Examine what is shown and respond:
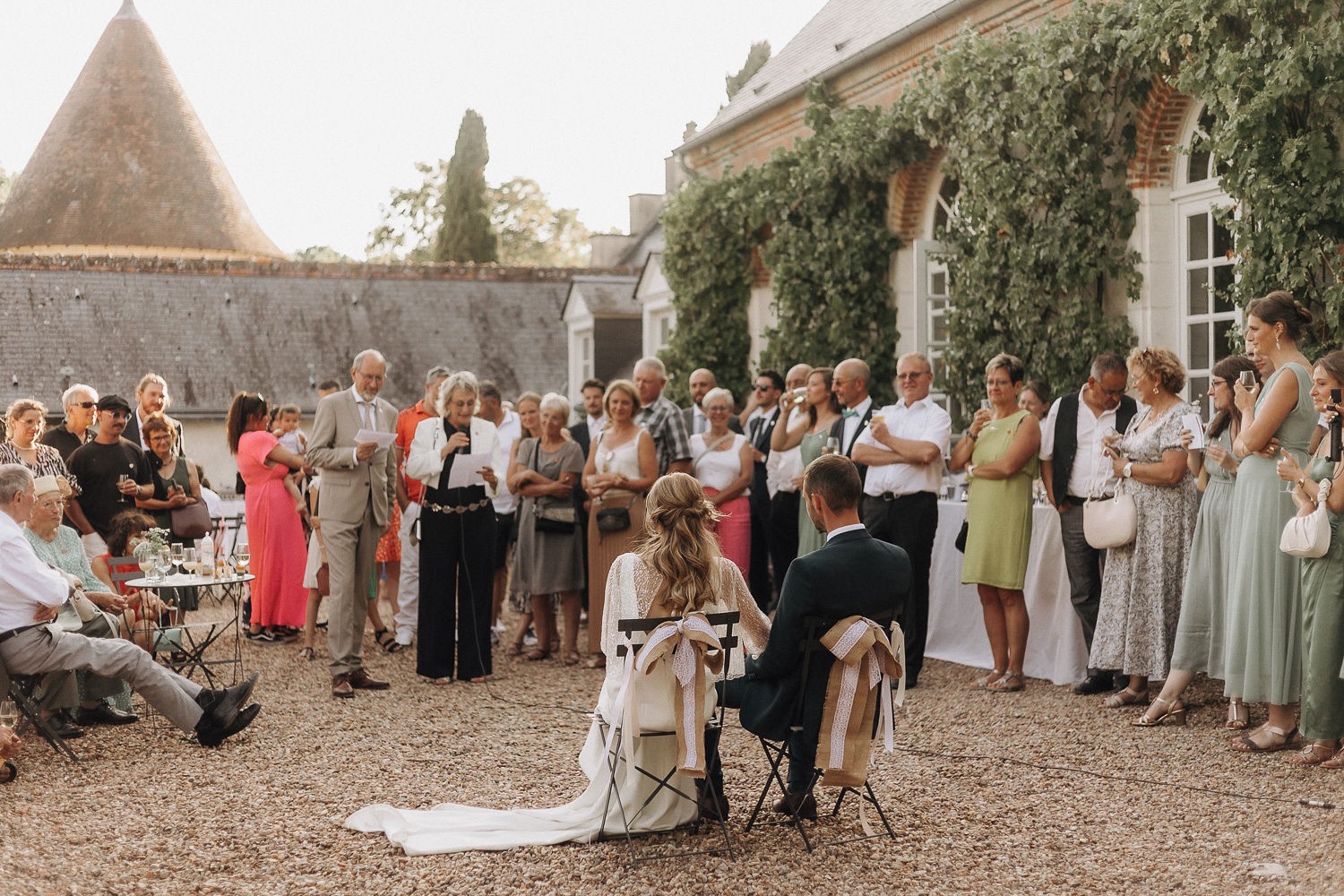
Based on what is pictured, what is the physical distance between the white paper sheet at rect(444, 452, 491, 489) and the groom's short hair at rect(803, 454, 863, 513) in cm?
397

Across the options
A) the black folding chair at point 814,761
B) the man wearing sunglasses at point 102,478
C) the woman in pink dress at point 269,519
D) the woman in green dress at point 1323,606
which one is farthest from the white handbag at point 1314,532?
the man wearing sunglasses at point 102,478

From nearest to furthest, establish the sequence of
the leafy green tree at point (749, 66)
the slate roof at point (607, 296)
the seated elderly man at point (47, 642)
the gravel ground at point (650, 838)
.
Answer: the gravel ground at point (650, 838) → the seated elderly man at point (47, 642) → the slate roof at point (607, 296) → the leafy green tree at point (749, 66)

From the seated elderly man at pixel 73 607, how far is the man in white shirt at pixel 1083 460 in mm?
5346

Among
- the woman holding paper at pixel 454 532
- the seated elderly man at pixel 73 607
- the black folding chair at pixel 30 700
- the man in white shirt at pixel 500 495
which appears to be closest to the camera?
the black folding chair at pixel 30 700

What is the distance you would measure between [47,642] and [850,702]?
12.7 ft

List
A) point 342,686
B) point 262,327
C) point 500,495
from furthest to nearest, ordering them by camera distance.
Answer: point 262,327, point 500,495, point 342,686

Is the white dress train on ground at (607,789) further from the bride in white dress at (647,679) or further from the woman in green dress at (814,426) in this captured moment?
the woman in green dress at (814,426)

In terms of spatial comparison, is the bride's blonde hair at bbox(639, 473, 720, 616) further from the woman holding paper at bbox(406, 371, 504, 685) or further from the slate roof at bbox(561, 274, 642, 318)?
the slate roof at bbox(561, 274, 642, 318)

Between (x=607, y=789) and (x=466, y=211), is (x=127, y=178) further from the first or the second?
(x=607, y=789)

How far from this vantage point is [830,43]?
53.5 ft

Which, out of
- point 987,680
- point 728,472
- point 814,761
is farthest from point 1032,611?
point 814,761

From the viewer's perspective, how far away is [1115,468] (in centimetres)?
749

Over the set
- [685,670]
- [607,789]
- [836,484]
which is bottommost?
[607,789]

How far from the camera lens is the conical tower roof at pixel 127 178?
36.7 meters
